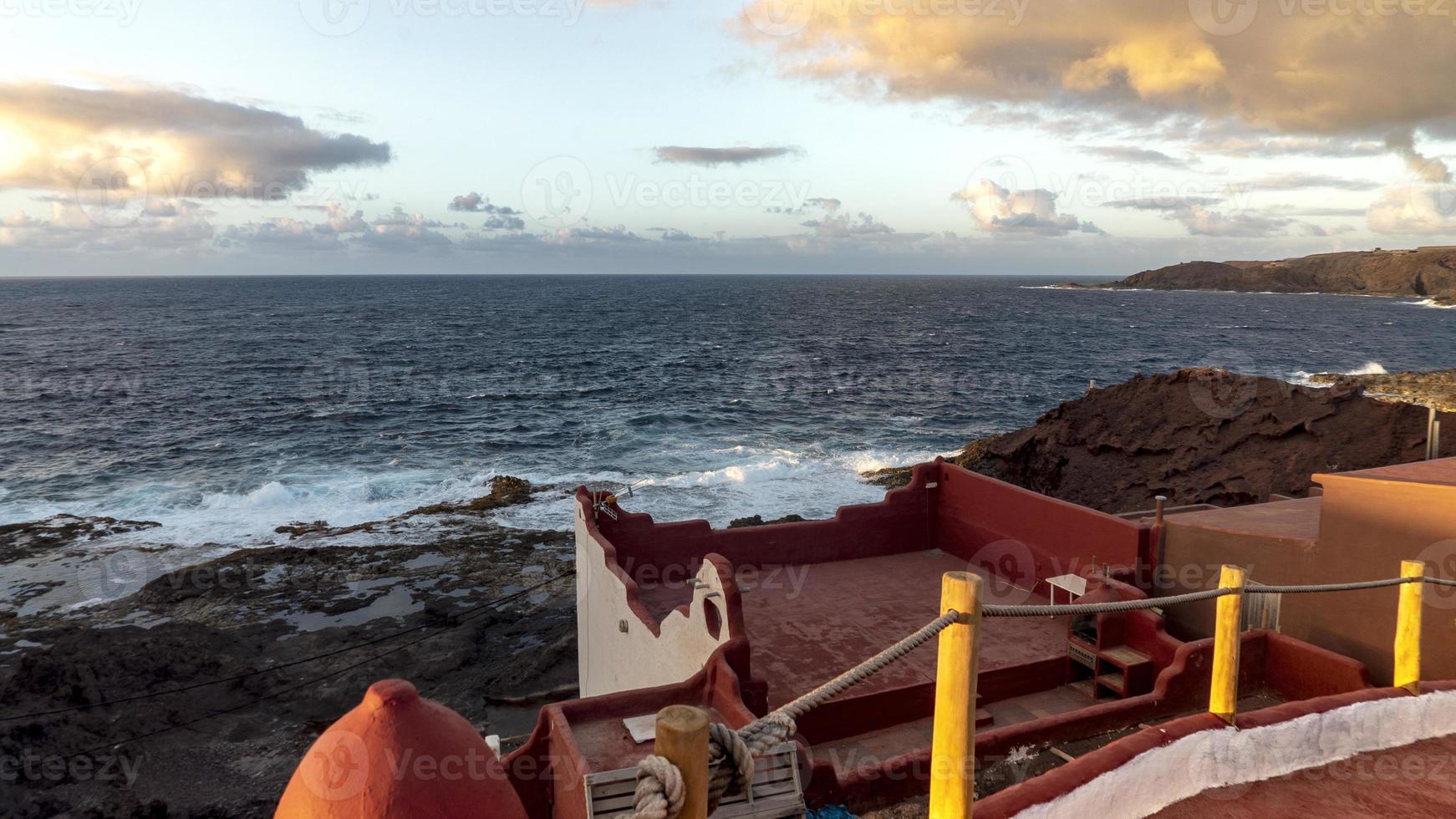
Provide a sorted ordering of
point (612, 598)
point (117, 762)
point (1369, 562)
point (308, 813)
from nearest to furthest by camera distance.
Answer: point (308, 813) → point (1369, 562) → point (612, 598) → point (117, 762)

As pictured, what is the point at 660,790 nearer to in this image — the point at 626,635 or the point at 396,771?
the point at 396,771

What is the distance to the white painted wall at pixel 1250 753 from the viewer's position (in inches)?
185

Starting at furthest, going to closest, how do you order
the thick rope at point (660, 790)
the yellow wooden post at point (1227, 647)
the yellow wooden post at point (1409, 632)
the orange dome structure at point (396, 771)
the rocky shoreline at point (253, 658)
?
1. the rocky shoreline at point (253, 658)
2. the yellow wooden post at point (1409, 632)
3. the yellow wooden post at point (1227, 647)
4. the orange dome structure at point (396, 771)
5. the thick rope at point (660, 790)

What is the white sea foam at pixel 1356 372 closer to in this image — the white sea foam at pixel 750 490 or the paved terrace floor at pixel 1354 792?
the white sea foam at pixel 750 490

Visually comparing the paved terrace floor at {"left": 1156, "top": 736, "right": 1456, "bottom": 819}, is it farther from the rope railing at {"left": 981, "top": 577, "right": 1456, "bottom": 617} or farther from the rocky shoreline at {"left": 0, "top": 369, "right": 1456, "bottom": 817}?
the rocky shoreline at {"left": 0, "top": 369, "right": 1456, "bottom": 817}

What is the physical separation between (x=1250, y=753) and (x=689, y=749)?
443 cm

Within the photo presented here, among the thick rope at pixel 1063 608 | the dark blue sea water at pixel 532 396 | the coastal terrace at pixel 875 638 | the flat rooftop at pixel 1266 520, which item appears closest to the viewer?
the thick rope at pixel 1063 608

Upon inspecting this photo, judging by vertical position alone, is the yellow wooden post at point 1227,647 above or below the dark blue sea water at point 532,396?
above

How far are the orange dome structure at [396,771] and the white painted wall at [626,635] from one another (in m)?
5.24

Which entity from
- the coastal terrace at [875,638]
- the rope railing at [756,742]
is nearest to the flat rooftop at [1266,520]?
the coastal terrace at [875,638]

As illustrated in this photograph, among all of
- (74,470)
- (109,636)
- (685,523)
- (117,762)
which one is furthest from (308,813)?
(74,470)

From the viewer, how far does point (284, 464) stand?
1535 inches

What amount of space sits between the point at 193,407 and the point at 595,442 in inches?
1046

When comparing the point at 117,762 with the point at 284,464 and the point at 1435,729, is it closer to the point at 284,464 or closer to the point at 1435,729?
the point at 1435,729
